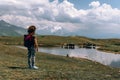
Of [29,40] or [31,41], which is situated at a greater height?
[29,40]

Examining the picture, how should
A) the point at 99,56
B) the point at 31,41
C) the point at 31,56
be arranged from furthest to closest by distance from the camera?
the point at 99,56
the point at 31,56
the point at 31,41

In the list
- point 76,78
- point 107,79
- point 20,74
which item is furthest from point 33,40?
point 107,79

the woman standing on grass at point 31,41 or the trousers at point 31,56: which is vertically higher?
the woman standing on grass at point 31,41

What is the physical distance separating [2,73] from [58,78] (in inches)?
218

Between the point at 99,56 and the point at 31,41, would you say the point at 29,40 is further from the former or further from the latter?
the point at 99,56

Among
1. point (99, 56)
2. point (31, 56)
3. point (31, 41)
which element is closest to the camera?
point (31, 41)

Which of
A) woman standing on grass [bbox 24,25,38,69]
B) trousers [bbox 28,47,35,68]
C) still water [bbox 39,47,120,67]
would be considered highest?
woman standing on grass [bbox 24,25,38,69]

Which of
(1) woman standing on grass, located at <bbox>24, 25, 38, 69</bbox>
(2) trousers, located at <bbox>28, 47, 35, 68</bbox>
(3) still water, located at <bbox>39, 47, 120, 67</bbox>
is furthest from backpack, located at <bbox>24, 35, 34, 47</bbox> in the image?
(3) still water, located at <bbox>39, 47, 120, 67</bbox>

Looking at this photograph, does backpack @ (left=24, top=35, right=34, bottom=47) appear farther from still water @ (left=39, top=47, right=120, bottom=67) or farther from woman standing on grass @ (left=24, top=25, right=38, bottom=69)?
still water @ (left=39, top=47, right=120, bottom=67)

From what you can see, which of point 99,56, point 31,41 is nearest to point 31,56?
point 31,41

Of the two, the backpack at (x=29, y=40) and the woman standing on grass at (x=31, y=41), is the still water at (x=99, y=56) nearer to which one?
the woman standing on grass at (x=31, y=41)

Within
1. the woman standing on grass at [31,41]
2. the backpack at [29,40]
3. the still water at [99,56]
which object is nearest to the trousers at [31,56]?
the woman standing on grass at [31,41]

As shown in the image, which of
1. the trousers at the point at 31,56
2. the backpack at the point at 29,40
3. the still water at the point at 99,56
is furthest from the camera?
the still water at the point at 99,56

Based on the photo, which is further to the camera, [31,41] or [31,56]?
[31,56]
